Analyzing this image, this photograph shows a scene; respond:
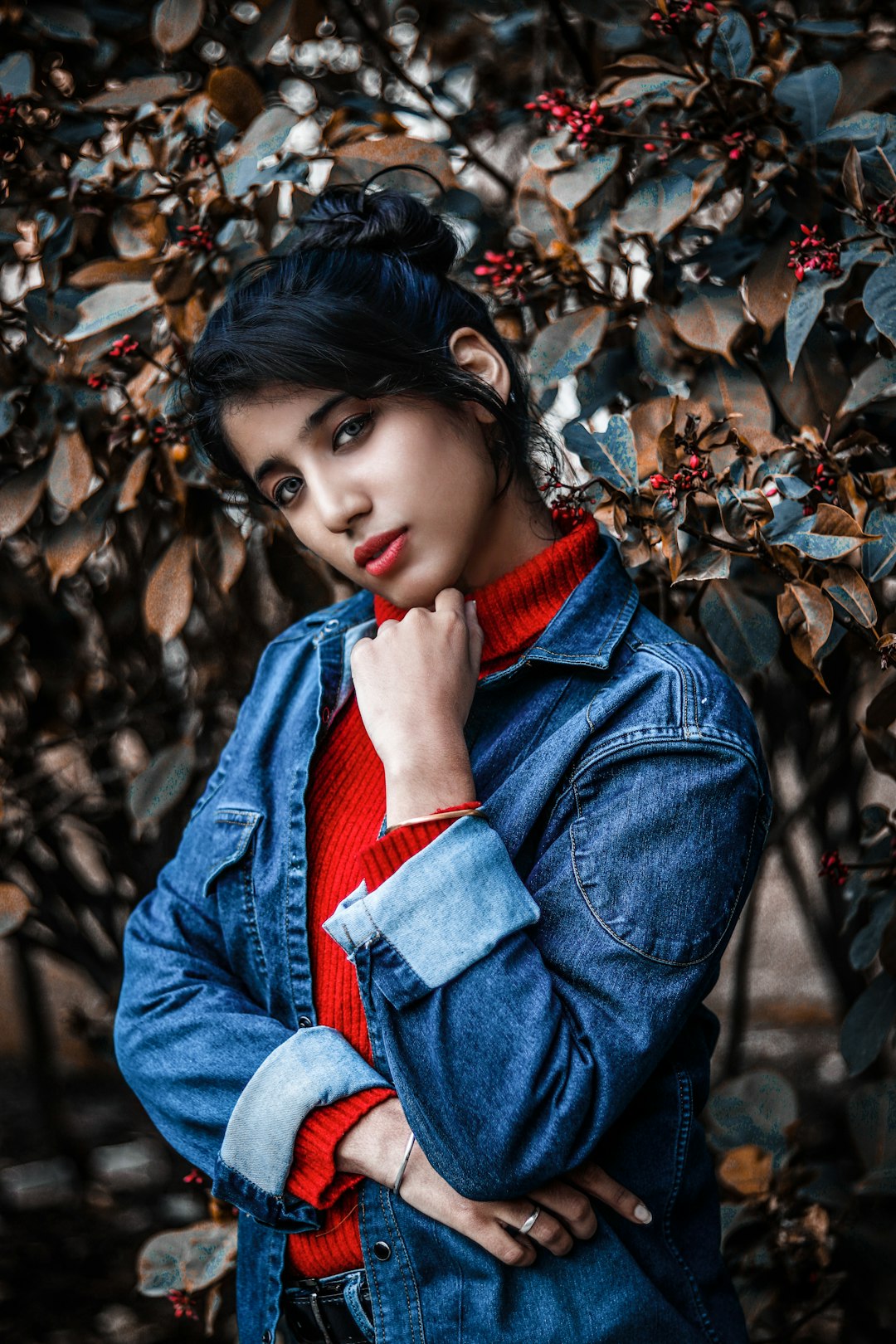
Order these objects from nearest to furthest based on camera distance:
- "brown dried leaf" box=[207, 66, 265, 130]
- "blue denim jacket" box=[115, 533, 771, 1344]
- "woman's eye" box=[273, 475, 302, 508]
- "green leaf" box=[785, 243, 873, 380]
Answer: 1. "blue denim jacket" box=[115, 533, 771, 1344]
2. "woman's eye" box=[273, 475, 302, 508]
3. "green leaf" box=[785, 243, 873, 380]
4. "brown dried leaf" box=[207, 66, 265, 130]

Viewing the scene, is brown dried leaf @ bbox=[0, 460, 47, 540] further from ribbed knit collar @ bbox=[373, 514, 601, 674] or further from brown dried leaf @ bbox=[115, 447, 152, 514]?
ribbed knit collar @ bbox=[373, 514, 601, 674]

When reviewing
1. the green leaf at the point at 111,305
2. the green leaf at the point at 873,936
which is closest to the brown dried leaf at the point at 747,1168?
the green leaf at the point at 873,936

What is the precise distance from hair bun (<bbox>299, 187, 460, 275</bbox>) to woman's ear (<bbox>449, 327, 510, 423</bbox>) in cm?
9

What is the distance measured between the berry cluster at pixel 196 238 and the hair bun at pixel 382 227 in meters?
0.26

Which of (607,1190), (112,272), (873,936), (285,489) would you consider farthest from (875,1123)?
(112,272)

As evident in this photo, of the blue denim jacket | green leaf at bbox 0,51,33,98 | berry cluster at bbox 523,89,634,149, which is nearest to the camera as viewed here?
the blue denim jacket

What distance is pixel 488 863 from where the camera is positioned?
95cm

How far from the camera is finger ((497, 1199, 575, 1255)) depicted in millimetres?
993

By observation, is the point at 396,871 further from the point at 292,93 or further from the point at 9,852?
the point at 292,93

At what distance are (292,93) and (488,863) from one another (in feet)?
5.08

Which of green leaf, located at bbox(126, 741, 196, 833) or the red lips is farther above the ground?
the red lips

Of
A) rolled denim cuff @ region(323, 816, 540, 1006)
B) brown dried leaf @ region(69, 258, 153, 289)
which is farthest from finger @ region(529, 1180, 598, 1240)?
brown dried leaf @ region(69, 258, 153, 289)

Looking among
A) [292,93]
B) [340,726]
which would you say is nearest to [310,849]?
[340,726]

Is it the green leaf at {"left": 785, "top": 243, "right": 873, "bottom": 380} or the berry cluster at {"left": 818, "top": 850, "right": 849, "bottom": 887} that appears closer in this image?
the green leaf at {"left": 785, "top": 243, "right": 873, "bottom": 380}
